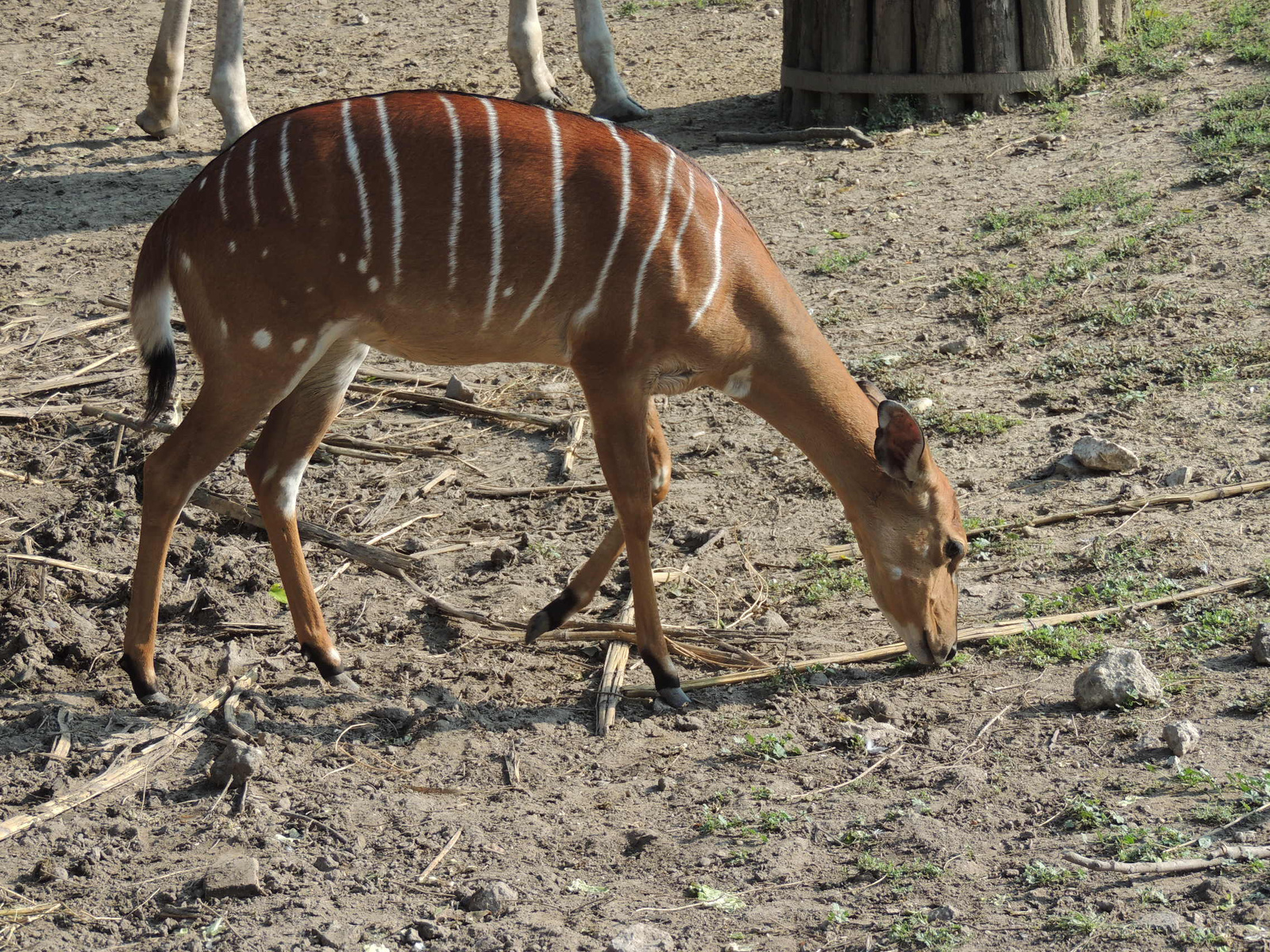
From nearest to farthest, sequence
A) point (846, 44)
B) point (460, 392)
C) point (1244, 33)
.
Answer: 1. point (460, 392)
2. point (846, 44)
3. point (1244, 33)

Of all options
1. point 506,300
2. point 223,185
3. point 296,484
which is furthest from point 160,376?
point 506,300

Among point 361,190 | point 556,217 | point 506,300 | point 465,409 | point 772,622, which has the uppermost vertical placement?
point 361,190

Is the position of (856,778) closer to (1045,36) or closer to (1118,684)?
(1118,684)

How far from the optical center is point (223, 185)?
4102mm

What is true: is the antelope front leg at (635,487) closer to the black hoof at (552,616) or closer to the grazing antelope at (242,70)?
the black hoof at (552,616)

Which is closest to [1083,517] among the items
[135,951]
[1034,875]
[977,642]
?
[977,642]

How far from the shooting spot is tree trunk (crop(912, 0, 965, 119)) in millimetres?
8695

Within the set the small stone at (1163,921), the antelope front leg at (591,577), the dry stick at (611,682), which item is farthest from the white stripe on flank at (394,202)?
the small stone at (1163,921)

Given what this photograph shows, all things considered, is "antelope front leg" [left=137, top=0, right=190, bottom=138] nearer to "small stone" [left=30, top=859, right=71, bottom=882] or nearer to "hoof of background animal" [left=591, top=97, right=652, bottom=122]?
"hoof of background animal" [left=591, top=97, right=652, bottom=122]

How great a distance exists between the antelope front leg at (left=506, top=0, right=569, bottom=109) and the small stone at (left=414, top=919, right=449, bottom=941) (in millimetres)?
7324

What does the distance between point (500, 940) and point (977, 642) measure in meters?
2.02

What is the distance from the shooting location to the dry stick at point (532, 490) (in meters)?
5.70

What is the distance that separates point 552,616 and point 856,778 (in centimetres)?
134

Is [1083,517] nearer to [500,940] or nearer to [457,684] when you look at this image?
[457,684]
